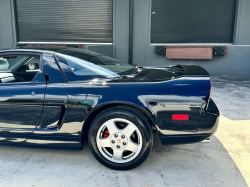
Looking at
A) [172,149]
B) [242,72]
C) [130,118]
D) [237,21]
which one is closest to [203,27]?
[237,21]

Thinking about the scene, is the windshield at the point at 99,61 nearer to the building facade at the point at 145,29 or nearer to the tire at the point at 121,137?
the tire at the point at 121,137

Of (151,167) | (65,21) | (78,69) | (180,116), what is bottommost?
(151,167)

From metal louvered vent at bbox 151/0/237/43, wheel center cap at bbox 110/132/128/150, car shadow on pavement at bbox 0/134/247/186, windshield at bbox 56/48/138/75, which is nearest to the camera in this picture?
car shadow on pavement at bbox 0/134/247/186

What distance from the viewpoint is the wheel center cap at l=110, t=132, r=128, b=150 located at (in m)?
2.65

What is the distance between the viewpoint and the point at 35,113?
2.77m

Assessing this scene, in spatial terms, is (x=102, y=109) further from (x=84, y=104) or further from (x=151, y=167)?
(x=151, y=167)

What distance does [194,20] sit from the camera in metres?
9.27

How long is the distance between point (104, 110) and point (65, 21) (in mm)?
8439

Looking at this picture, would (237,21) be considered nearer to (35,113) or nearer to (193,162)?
(193,162)

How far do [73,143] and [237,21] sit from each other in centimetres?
828

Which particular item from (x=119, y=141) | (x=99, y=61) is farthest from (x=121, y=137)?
(x=99, y=61)

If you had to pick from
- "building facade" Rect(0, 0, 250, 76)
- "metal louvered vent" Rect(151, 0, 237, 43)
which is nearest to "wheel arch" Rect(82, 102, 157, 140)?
"building facade" Rect(0, 0, 250, 76)

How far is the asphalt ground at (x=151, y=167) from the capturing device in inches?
99.0

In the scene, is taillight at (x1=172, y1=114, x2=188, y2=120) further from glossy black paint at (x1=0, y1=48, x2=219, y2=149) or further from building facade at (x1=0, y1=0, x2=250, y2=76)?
building facade at (x1=0, y1=0, x2=250, y2=76)
